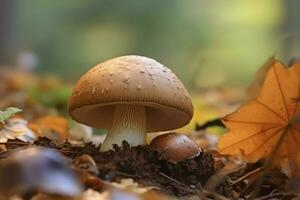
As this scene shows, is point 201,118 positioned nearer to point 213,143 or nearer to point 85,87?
point 213,143

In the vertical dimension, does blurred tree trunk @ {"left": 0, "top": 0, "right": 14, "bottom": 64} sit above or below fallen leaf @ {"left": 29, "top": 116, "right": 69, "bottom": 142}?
above

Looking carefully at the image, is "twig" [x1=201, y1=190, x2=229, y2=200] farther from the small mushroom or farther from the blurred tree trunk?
the blurred tree trunk

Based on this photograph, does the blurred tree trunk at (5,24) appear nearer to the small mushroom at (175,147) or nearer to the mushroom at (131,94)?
the mushroom at (131,94)

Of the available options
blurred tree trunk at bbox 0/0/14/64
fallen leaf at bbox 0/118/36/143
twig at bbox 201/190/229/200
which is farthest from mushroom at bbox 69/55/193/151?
blurred tree trunk at bbox 0/0/14/64

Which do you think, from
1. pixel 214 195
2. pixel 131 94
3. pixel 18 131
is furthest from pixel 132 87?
pixel 18 131

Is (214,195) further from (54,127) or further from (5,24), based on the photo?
(5,24)

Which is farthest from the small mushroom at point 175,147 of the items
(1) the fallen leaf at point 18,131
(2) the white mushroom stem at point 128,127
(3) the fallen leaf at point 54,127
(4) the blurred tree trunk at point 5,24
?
(4) the blurred tree trunk at point 5,24

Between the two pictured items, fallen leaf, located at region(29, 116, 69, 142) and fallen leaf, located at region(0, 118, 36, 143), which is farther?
fallen leaf, located at region(29, 116, 69, 142)
